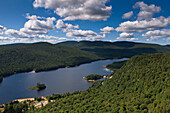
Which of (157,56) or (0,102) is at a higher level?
(157,56)

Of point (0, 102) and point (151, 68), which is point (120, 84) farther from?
point (0, 102)

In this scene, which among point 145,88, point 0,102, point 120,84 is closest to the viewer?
point 145,88

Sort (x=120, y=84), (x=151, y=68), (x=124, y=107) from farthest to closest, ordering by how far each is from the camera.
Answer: (x=120, y=84) → (x=151, y=68) → (x=124, y=107)

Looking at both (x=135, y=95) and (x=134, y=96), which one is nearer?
(x=134, y=96)

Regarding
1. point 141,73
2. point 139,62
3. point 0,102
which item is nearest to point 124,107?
point 141,73
